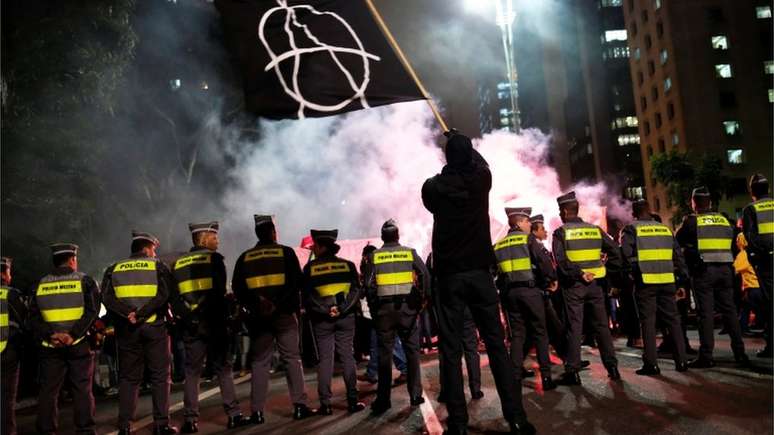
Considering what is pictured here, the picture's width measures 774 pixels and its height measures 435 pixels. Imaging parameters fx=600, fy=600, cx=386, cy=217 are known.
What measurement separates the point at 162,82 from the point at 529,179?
14510 mm

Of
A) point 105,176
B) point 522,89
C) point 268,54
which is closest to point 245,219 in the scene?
point 105,176

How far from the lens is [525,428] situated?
172 inches

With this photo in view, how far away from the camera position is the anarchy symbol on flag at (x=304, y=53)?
642 centimetres

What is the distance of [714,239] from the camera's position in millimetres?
7219

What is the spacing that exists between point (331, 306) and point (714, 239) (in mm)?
4649

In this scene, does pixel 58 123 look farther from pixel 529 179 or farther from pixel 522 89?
pixel 522 89

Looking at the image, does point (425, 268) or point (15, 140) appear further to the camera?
point (15, 140)

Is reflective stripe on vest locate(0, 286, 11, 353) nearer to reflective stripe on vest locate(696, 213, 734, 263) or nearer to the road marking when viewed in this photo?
the road marking

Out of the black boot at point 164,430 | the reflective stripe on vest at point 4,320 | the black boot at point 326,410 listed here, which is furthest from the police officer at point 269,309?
the reflective stripe on vest at point 4,320

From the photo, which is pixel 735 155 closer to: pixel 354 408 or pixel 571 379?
pixel 571 379

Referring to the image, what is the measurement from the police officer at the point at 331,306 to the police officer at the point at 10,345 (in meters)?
3.00

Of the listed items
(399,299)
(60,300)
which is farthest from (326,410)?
(60,300)

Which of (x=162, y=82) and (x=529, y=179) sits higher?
(x=162, y=82)

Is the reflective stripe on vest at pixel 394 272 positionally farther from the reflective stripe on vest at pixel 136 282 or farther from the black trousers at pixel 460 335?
the reflective stripe on vest at pixel 136 282
